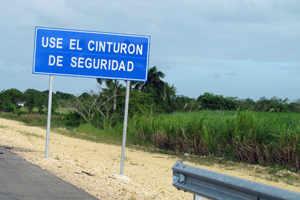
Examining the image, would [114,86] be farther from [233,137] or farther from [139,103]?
[233,137]

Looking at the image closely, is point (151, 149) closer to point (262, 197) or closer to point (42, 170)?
point (42, 170)

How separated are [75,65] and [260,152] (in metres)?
8.68

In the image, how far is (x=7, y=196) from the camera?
194 inches

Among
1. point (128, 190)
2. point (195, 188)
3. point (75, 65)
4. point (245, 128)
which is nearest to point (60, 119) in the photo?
point (245, 128)

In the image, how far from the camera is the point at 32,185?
5738 millimetres

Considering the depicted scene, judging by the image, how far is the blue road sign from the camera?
303 inches

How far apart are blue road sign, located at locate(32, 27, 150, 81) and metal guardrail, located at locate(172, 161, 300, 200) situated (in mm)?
4211

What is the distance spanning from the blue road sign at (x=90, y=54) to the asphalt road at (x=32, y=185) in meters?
2.66

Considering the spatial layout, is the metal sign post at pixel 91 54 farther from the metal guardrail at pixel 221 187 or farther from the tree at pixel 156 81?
the tree at pixel 156 81

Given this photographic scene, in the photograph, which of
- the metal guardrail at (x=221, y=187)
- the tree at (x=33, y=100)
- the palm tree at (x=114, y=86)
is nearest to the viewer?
the metal guardrail at (x=221, y=187)

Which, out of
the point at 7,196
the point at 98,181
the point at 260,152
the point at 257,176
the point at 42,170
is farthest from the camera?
the point at 260,152

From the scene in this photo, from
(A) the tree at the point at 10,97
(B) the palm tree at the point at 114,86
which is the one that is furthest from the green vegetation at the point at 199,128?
(A) the tree at the point at 10,97

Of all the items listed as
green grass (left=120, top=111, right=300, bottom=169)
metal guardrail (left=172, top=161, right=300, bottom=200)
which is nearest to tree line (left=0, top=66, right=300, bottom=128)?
green grass (left=120, top=111, right=300, bottom=169)

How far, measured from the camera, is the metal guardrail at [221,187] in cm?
281
